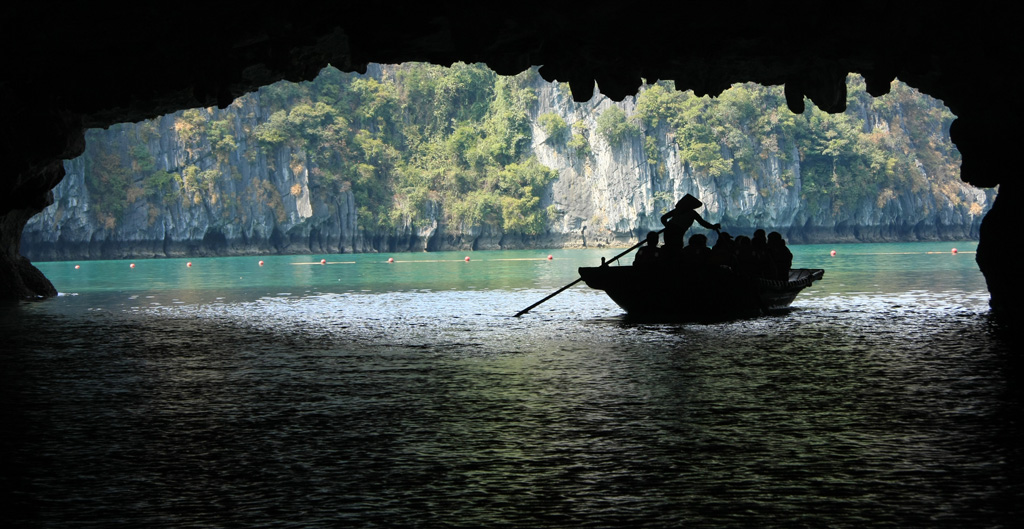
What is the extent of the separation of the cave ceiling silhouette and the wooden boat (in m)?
3.00

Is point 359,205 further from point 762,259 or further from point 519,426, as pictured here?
point 519,426

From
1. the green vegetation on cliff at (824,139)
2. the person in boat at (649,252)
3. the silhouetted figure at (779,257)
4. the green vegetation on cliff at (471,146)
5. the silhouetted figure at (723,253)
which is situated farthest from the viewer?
the green vegetation on cliff at (824,139)

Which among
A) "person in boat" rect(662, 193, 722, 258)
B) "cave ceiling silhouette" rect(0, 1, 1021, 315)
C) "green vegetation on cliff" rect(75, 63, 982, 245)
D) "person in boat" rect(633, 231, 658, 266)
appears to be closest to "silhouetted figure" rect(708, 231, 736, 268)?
"person in boat" rect(662, 193, 722, 258)

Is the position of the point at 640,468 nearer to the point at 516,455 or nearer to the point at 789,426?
the point at 516,455

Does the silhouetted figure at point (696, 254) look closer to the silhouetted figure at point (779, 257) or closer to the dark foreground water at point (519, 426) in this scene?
the dark foreground water at point (519, 426)

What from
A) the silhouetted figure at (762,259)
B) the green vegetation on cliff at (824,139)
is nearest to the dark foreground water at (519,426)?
the silhouetted figure at (762,259)

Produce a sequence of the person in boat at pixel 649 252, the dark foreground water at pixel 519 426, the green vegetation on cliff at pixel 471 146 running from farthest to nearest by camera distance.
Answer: the green vegetation on cliff at pixel 471 146
the person in boat at pixel 649 252
the dark foreground water at pixel 519 426

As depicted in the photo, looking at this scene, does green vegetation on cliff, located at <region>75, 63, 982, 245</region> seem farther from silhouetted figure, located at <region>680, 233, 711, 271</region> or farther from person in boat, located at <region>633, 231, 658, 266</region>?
silhouetted figure, located at <region>680, 233, 711, 271</region>

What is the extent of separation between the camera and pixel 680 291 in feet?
55.1

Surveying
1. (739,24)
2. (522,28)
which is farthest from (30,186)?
(739,24)

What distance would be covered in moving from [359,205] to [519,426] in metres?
80.1

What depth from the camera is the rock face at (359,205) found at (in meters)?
77.1

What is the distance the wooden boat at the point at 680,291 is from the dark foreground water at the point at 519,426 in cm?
84

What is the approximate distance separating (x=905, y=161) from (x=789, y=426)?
91.5m
